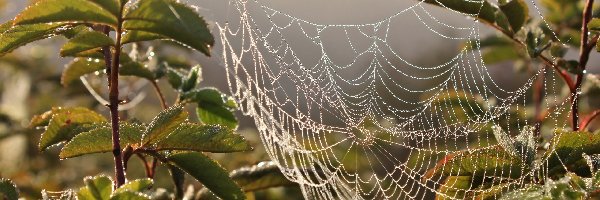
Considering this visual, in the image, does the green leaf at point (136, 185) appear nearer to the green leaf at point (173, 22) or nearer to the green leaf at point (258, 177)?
the green leaf at point (173, 22)

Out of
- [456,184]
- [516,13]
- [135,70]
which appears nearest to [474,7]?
[516,13]

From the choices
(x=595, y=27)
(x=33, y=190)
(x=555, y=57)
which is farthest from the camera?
(x=33, y=190)

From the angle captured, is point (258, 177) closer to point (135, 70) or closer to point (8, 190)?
point (135, 70)

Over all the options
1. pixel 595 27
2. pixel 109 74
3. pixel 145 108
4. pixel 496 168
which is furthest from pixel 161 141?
pixel 145 108

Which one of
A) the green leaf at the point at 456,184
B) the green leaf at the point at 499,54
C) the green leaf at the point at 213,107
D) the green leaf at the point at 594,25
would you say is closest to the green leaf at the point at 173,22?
the green leaf at the point at 213,107

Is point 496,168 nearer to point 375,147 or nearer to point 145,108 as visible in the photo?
point 375,147
